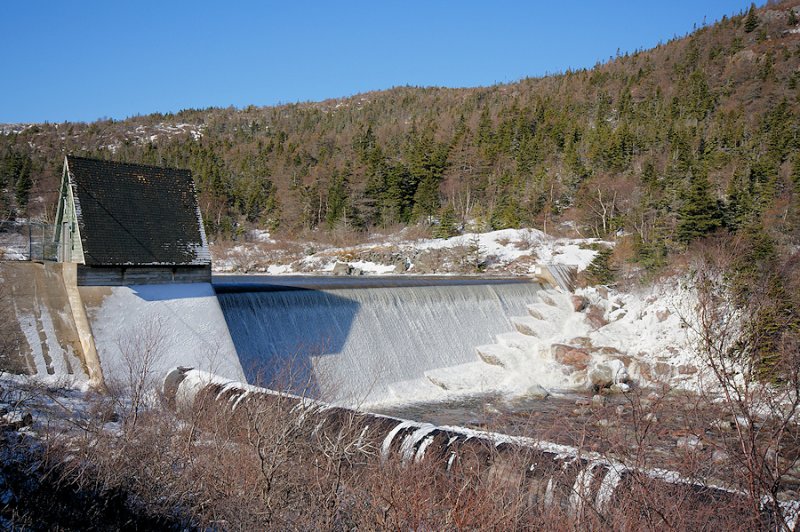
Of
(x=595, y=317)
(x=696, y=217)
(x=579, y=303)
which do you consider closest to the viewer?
(x=595, y=317)

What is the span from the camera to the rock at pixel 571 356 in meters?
20.3

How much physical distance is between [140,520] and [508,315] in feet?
63.0

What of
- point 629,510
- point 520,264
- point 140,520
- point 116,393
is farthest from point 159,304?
point 520,264

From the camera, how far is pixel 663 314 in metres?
22.4

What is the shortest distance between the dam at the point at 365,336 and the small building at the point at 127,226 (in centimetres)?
170

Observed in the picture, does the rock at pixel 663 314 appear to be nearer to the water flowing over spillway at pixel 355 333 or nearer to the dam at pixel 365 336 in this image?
the dam at pixel 365 336

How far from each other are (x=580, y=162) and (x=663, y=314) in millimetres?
35829

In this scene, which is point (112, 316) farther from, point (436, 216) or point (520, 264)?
point (436, 216)

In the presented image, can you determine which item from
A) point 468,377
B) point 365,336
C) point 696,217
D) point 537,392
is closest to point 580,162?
point 696,217

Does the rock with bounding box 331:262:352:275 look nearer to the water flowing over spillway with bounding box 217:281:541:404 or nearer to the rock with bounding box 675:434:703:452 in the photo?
the water flowing over spillway with bounding box 217:281:541:404

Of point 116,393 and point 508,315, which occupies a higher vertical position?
point 116,393

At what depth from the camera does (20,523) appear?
5.26 meters

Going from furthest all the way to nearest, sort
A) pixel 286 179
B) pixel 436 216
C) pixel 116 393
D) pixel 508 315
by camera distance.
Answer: pixel 286 179 → pixel 436 216 → pixel 508 315 → pixel 116 393

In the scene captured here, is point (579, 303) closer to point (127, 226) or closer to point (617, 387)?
point (617, 387)
